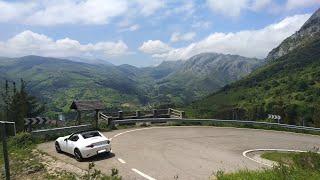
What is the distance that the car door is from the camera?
846 inches

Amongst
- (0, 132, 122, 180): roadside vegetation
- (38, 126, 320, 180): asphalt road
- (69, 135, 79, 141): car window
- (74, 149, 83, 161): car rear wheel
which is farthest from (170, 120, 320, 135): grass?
(74, 149, 83, 161): car rear wheel

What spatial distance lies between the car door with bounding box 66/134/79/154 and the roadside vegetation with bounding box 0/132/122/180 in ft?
3.44

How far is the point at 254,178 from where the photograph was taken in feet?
34.0

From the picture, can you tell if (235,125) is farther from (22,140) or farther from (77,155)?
(77,155)

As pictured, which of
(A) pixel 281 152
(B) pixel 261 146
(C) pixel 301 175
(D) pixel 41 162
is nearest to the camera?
(C) pixel 301 175

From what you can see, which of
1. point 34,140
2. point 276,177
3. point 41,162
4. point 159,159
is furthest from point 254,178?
point 34,140

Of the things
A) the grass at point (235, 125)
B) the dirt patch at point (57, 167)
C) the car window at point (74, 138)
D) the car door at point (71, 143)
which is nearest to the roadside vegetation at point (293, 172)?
the dirt patch at point (57, 167)

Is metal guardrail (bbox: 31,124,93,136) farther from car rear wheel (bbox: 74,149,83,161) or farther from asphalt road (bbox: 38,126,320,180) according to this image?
car rear wheel (bbox: 74,149,83,161)

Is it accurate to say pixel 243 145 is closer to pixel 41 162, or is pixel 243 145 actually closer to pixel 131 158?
pixel 131 158

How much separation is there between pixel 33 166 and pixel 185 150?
809 cm

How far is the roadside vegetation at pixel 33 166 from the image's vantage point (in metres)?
16.0

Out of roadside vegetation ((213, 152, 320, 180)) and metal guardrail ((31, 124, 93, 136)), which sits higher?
roadside vegetation ((213, 152, 320, 180))

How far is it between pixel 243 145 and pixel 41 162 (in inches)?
481

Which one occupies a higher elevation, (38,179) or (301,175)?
(301,175)
